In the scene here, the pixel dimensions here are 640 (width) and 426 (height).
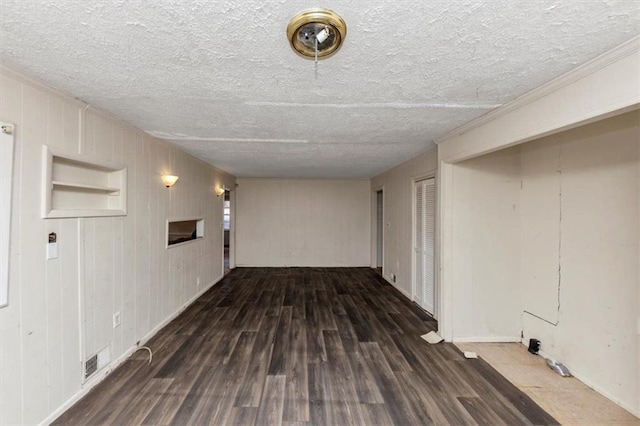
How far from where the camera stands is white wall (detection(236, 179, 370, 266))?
659 centimetres

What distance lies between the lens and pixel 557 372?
2303 mm

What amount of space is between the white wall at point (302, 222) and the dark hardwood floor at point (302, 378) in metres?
2.94

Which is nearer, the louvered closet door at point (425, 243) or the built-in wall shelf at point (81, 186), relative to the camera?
the built-in wall shelf at point (81, 186)

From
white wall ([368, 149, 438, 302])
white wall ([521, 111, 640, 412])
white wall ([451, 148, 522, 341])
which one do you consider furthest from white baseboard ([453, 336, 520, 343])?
white wall ([368, 149, 438, 302])

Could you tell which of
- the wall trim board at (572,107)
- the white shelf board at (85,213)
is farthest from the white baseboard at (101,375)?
the wall trim board at (572,107)

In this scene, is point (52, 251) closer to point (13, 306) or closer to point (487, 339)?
point (13, 306)

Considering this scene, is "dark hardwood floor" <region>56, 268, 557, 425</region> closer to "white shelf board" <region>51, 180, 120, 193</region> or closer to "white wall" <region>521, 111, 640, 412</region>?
"white wall" <region>521, 111, 640, 412</region>

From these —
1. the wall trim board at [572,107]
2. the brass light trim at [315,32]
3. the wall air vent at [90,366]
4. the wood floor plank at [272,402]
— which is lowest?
the wood floor plank at [272,402]

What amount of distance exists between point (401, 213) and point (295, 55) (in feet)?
12.5

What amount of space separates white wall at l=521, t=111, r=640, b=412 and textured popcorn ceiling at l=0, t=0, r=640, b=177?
1.00m

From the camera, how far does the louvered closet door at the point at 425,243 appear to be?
3.63 m

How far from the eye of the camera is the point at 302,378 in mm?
2217

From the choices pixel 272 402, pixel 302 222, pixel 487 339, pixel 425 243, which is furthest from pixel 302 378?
pixel 302 222

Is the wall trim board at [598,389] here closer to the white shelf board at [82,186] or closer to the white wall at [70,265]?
the white wall at [70,265]
